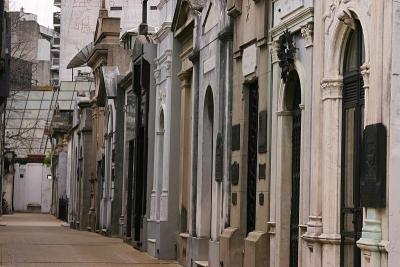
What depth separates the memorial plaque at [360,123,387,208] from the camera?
1094cm

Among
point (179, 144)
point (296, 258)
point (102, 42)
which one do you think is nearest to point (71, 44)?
point (102, 42)

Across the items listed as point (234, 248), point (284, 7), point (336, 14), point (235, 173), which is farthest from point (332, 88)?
A: point (234, 248)

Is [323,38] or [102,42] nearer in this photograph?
[323,38]

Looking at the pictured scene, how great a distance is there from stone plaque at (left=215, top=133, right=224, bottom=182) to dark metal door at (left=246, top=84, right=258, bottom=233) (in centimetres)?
129

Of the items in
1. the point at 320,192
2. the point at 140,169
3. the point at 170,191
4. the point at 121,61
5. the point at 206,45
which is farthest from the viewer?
the point at 121,61

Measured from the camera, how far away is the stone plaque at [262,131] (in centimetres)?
1593

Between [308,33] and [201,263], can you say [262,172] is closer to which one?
[308,33]

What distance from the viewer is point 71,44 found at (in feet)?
252

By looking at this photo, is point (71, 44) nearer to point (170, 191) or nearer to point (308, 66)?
point (170, 191)

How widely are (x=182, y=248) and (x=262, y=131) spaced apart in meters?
7.41

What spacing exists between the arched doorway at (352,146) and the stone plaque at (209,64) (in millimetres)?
6972

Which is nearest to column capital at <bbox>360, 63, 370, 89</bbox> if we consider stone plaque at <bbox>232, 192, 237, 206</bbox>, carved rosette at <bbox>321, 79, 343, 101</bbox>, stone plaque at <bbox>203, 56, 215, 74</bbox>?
carved rosette at <bbox>321, 79, 343, 101</bbox>

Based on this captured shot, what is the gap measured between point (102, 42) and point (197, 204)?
845 inches

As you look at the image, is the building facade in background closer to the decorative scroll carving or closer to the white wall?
the decorative scroll carving
